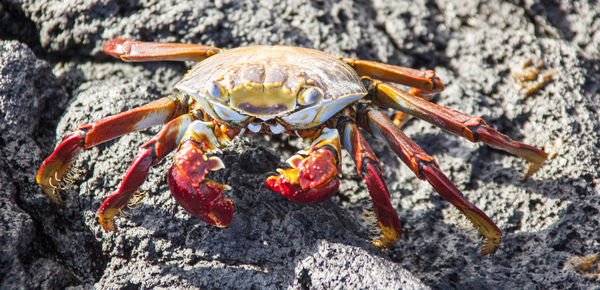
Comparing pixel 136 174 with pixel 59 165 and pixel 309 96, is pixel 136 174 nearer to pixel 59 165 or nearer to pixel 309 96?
pixel 59 165

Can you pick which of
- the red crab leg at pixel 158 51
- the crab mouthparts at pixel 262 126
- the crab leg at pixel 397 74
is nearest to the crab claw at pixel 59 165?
the red crab leg at pixel 158 51

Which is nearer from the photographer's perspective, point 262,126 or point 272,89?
point 272,89

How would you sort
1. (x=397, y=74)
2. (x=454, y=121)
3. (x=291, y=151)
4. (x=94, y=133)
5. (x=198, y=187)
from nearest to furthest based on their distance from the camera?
(x=198, y=187), (x=94, y=133), (x=454, y=121), (x=397, y=74), (x=291, y=151)

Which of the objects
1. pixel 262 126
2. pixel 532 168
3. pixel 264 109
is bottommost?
pixel 532 168

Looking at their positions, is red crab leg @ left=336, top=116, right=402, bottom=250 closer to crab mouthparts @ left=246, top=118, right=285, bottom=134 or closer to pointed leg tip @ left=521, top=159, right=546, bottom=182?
crab mouthparts @ left=246, top=118, right=285, bottom=134

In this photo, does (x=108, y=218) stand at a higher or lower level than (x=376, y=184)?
lower

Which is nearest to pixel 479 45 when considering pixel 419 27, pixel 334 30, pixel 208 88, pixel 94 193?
pixel 419 27

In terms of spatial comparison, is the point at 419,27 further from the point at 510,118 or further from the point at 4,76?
the point at 4,76

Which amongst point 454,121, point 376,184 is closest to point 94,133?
point 376,184
